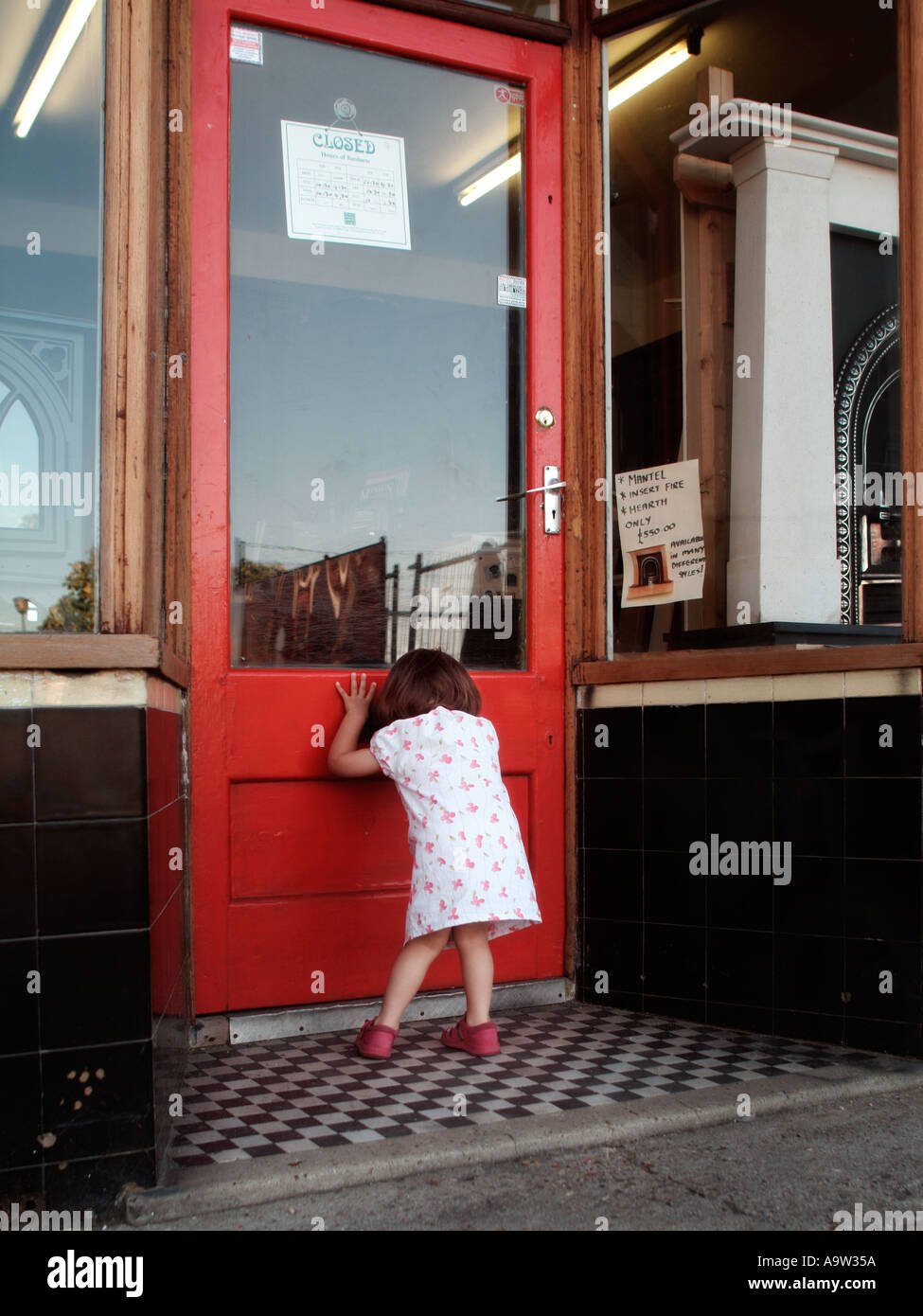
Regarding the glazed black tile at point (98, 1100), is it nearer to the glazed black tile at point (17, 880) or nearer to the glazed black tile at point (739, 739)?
the glazed black tile at point (17, 880)

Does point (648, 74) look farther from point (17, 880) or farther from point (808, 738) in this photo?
point (17, 880)

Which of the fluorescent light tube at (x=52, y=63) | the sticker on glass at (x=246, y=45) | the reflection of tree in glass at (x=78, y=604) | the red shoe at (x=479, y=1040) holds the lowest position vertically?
the red shoe at (x=479, y=1040)

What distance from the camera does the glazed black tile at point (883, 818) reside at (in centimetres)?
273

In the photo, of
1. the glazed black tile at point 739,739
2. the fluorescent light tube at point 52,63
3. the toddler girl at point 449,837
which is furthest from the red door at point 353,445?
the fluorescent light tube at point 52,63

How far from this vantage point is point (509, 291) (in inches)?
137

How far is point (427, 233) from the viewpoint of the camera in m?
3.38

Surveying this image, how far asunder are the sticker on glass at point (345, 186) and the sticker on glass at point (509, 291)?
0.99 ft

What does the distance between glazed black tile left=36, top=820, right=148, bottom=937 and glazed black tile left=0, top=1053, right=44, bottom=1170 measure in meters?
0.22

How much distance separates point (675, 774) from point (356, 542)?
109 cm

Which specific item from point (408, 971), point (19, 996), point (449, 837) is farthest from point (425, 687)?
point (19, 996)

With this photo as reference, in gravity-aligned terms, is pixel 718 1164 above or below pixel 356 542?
below
